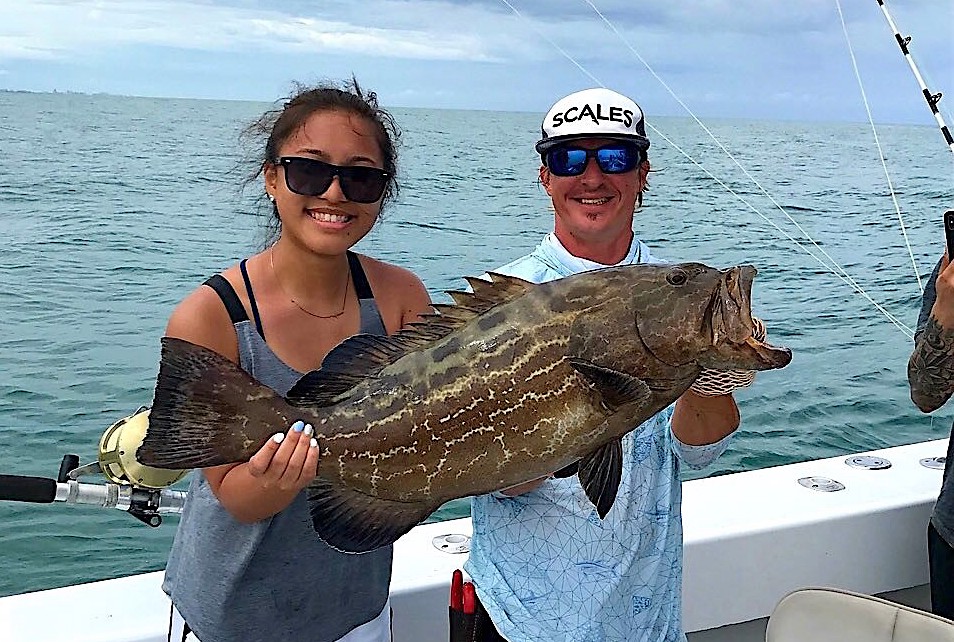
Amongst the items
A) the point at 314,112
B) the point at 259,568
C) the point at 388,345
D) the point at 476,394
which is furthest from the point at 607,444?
the point at 314,112

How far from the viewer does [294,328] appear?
77.4 inches

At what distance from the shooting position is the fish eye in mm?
1650

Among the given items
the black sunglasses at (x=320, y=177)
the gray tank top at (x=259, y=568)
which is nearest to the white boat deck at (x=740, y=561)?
the gray tank top at (x=259, y=568)

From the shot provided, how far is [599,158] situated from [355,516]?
106 centimetres

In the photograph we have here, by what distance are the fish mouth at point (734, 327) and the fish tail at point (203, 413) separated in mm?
818

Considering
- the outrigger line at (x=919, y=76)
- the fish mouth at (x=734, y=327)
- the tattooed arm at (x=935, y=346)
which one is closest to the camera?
the fish mouth at (x=734, y=327)

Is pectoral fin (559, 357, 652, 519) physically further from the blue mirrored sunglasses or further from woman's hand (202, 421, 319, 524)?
the blue mirrored sunglasses

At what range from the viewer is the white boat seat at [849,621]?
1.88 meters

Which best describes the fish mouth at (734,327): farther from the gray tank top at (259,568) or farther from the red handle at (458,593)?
the red handle at (458,593)

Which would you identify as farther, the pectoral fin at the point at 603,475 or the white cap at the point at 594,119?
the white cap at the point at 594,119

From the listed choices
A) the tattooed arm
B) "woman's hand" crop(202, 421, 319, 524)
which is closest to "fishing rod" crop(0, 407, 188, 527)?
"woman's hand" crop(202, 421, 319, 524)

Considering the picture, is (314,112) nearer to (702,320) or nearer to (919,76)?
(702,320)

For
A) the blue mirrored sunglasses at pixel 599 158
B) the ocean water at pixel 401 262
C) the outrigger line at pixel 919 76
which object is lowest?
the ocean water at pixel 401 262

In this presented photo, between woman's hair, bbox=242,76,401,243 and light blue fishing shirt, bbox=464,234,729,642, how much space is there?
Answer: 2.71 feet
